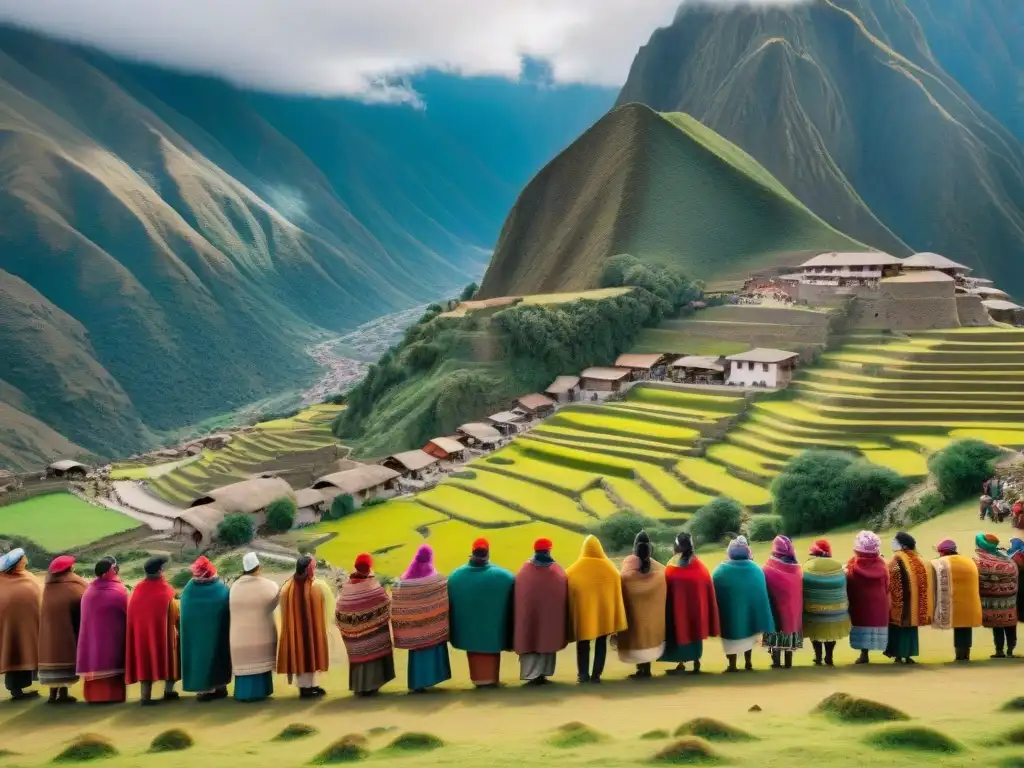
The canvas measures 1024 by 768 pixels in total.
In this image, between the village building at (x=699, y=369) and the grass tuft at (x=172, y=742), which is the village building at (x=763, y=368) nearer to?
the village building at (x=699, y=369)

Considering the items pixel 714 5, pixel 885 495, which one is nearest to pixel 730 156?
pixel 714 5

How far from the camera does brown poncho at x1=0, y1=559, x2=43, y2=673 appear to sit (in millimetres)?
11164

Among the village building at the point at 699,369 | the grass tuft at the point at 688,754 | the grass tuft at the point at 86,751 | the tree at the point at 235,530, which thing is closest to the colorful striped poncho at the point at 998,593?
the grass tuft at the point at 688,754

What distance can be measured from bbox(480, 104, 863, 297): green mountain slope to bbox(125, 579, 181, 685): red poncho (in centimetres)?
6664

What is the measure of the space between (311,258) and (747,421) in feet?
555

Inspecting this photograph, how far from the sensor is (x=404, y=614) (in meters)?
10.9

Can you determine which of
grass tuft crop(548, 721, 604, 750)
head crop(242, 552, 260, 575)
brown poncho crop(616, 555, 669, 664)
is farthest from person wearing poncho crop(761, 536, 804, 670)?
head crop(242, 552, 260, 575)

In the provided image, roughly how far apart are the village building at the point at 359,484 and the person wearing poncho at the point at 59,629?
28.3 m

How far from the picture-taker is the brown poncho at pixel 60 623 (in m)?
11.1

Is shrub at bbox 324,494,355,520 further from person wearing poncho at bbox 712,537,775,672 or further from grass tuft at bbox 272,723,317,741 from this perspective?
grass tuft at bbox 272,723,317,741

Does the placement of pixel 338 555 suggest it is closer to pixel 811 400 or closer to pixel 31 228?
pixel 811 400

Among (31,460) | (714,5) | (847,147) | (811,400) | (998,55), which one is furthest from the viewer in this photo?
(998,55)

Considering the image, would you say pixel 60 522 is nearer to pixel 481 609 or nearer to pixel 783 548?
pixel 481 609

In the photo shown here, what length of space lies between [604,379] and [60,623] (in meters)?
43.4
